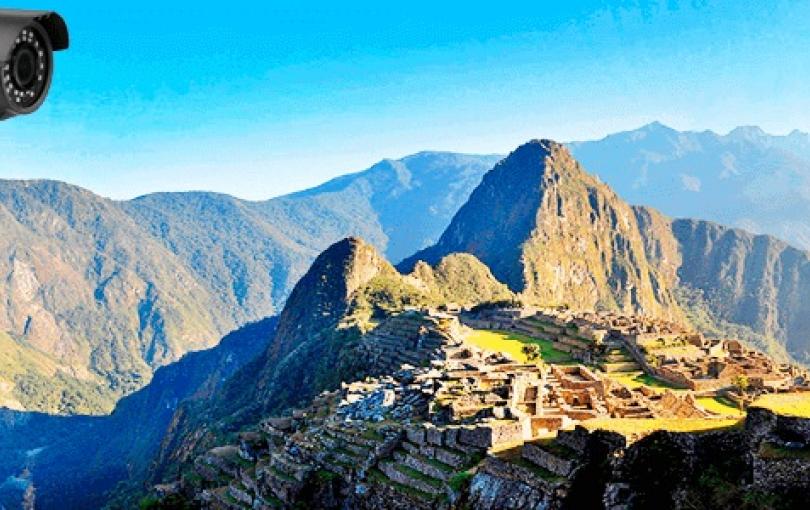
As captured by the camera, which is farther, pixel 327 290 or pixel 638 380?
pixel 327 290

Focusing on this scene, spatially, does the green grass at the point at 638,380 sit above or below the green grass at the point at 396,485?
below

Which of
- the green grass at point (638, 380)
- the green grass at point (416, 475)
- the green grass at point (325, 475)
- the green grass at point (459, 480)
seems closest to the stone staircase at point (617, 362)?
the green grass at point (638, 380)

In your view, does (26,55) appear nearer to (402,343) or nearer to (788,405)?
(788,405)

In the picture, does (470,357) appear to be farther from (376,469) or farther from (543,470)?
(543,470)

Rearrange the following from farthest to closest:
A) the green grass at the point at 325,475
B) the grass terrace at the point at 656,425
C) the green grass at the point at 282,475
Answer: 1. the green grass at the point at 282,475
2. the green grass at the point at 325,475
3. the grass terrace at the point at 656,425

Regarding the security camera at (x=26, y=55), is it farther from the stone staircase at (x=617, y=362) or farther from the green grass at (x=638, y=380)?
the stone staircase at (x=617, y=362)

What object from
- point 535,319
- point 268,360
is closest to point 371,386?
point 535,319

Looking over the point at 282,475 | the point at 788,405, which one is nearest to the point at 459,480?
the point at 788,405
